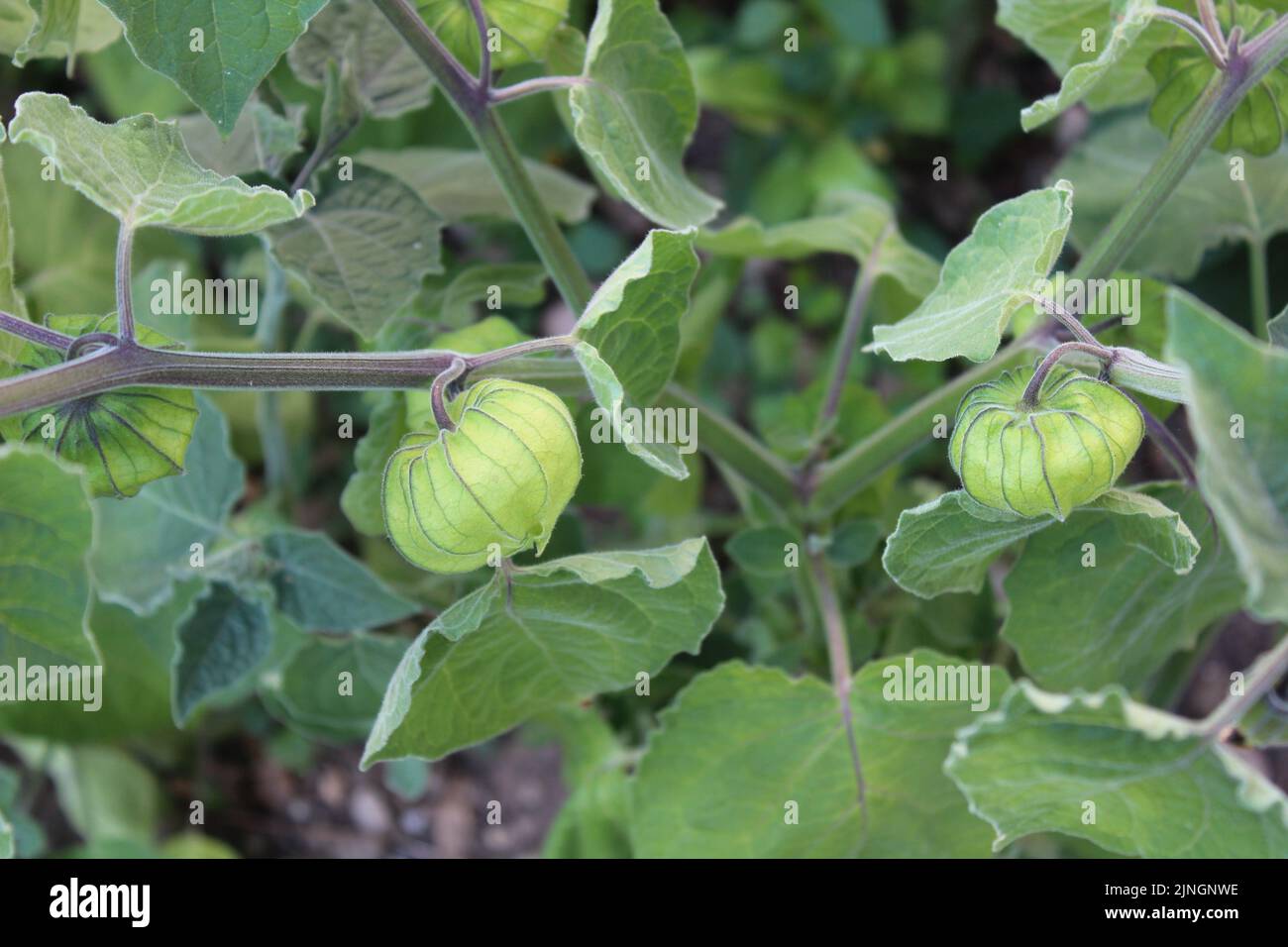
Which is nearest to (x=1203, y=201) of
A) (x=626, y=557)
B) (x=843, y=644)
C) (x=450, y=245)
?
(x=843, y=644)

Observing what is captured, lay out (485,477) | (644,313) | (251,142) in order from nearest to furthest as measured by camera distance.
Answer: (485,477) < (644,313) < (251,142)

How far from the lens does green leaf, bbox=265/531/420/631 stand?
797 mm

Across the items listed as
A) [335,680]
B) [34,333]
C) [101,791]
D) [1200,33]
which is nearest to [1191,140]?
[1200,33]

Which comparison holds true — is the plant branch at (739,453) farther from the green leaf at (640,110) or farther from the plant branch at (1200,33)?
the plant branch at (1200,33)

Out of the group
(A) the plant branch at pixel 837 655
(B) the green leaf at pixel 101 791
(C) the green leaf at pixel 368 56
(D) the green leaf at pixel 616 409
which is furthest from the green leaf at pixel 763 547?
(B) the green leaf at pixel 101 791

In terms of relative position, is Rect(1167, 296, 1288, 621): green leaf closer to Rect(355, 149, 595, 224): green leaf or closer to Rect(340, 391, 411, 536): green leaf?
Rect(340, 391, 411, 536): green leaf

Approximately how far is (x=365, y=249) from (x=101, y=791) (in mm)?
826

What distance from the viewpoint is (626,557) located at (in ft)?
1.95

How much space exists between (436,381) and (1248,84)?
444mm

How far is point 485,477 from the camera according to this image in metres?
0.50

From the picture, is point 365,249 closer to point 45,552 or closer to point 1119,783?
point 45,552

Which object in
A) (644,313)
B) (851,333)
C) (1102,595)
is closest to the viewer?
(644,313)

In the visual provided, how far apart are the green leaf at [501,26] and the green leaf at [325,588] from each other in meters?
0.34
